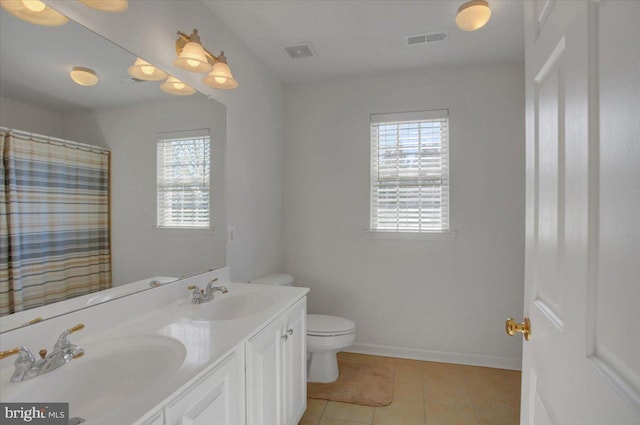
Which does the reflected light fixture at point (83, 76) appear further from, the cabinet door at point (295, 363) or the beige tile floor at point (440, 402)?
the beige tile floor at point (440, 402)

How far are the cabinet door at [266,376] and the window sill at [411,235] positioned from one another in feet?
4.78

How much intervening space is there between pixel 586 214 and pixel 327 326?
2.03 m

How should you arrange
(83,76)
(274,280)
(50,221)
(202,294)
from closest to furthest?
(50,221), (83,76), (202,294), (274,280)

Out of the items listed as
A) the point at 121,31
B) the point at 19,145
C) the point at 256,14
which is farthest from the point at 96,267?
the point at 256,14

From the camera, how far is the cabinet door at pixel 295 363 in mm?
1631

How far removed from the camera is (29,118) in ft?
3.45

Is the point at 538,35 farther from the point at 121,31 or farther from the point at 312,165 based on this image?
the point at 312,165

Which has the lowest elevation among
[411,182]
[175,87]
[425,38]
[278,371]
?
[278,371]

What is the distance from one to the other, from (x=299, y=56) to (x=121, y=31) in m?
1.40

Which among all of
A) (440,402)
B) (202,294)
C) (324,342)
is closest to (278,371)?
(202,294)

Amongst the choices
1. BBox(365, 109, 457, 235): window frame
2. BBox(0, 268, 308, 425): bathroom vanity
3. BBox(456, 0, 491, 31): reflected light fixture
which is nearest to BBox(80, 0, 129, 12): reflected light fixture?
BBox(0, 268, 308, 425): bathroom vanity

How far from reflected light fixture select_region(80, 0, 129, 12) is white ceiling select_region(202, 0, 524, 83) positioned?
0.82m

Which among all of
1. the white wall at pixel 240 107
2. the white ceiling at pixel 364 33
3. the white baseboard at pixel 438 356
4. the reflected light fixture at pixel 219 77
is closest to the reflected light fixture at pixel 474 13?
the white ceiling at pixel 364 33

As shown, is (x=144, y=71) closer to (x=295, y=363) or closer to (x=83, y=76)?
(x=83, y=76)
